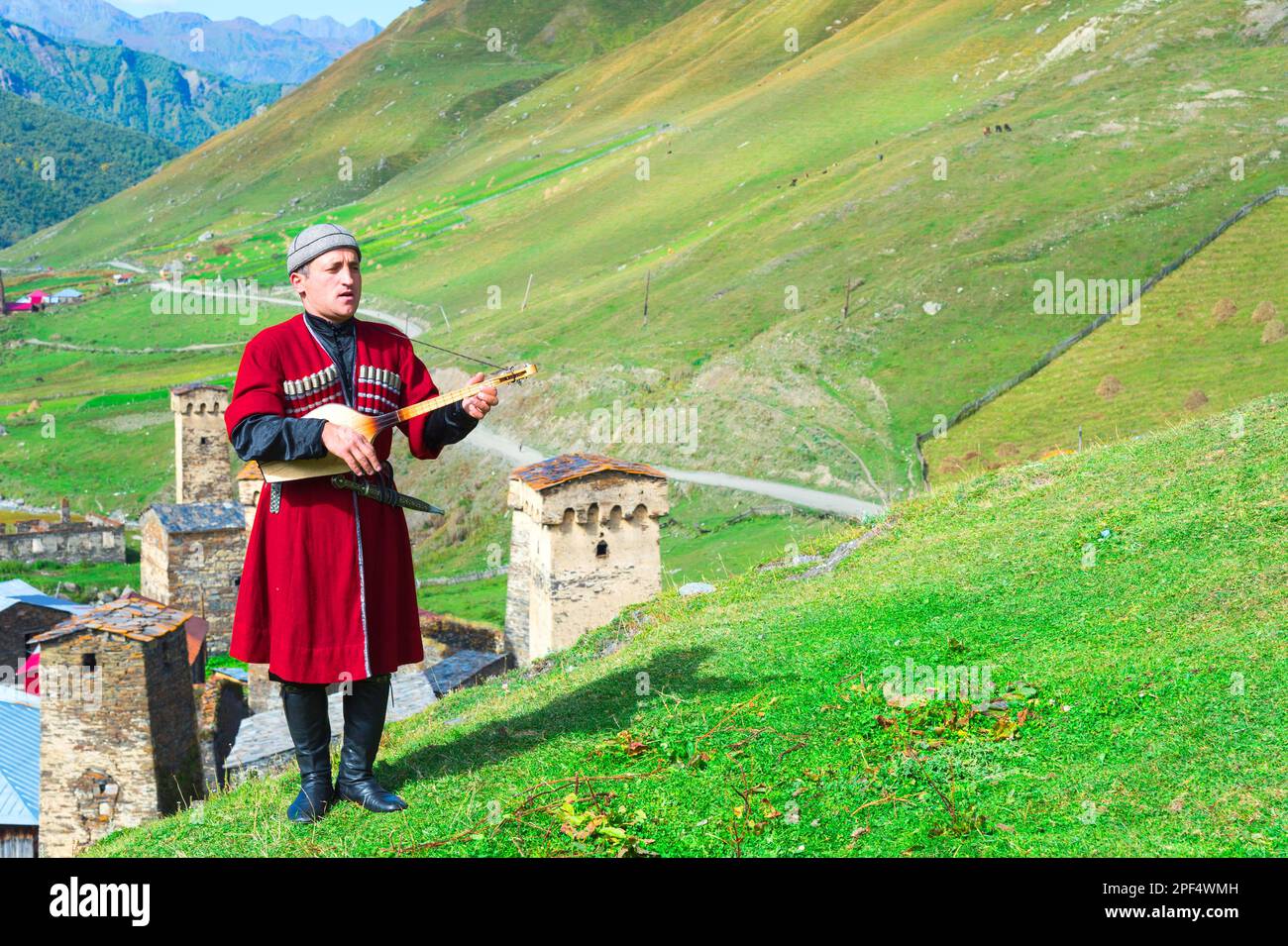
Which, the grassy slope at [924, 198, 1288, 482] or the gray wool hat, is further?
the grassy slope at [924, 198, 1288, 482]

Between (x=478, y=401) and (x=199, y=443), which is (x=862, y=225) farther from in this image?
(x=478, y=401)

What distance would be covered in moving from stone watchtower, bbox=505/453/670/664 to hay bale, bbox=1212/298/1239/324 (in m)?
35.1

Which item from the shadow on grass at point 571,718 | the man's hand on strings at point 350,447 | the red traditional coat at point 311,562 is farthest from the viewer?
the shadow on grass at point 571,718

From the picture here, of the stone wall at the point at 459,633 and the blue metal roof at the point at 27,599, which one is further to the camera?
the blue metal roof at the point at 27,599

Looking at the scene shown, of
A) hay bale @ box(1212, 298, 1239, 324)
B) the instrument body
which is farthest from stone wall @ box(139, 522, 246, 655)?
the instrument body

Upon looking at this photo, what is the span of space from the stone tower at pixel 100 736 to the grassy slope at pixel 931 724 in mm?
5546

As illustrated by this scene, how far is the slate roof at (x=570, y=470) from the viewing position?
2320 centimetres

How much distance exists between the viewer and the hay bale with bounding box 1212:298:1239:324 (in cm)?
5006

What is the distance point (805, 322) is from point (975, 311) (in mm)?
8240

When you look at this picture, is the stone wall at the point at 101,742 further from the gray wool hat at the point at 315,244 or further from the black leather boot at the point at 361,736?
the gray wool hat at the point at 315,244

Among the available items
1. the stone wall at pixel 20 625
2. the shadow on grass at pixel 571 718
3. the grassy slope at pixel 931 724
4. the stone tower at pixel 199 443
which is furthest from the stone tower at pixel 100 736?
the stone tower at pixel 199 443

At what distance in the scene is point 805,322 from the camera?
6100 cm

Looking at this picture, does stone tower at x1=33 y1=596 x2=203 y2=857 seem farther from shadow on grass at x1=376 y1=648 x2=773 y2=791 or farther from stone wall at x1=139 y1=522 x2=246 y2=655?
stone wall at x1=139 y1=522 x2=246 y2=655

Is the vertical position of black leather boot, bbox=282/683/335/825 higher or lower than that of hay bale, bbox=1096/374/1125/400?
lower
